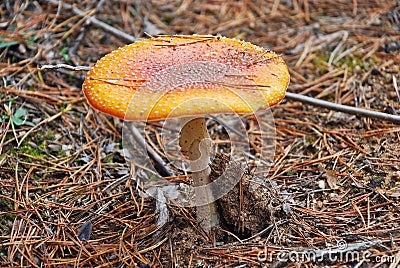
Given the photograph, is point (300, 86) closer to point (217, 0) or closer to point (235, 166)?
point (235, 166)

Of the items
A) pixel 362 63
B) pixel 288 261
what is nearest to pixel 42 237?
pixel 288 261

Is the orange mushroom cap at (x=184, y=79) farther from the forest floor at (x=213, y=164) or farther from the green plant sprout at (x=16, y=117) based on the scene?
the green plant sprout at (x=16, y=117)

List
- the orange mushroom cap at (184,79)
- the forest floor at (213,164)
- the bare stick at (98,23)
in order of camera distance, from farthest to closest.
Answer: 1. the bare stick at (98,23)
2. the forest floor at (213,164)
3. the orange mushroom cap at (184,79)

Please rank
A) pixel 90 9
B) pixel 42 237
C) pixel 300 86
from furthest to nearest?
1. pixel 90 9
2. pixel 300 86
3. pixel 42 237

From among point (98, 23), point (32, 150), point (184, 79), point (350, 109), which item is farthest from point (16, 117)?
point (350, 109)

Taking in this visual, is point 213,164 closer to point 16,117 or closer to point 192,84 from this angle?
point 192,84

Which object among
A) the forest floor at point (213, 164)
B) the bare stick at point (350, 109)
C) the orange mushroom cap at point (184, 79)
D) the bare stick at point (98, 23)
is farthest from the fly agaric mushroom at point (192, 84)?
the bare stick at point (98, 23)

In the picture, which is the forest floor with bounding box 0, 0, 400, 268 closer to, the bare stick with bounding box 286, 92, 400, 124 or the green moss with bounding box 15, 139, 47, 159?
the green moss with bounding box 15, 139, 47, 159
